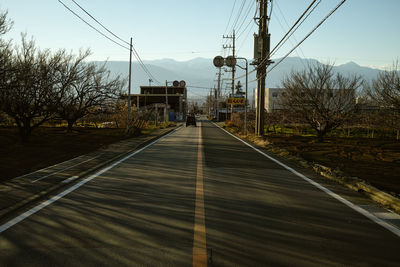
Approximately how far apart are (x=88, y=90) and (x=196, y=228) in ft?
76.4

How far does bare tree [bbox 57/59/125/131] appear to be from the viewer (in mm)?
23812

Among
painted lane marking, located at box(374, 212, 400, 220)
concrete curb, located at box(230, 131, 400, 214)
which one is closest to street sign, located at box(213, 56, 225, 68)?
concrete curb, located at box(230, 131, 400, 214)

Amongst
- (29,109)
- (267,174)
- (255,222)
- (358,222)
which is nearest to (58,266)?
(255,222)

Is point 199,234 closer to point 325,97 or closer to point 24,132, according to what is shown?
point 24,132

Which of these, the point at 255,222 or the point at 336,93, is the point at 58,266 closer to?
the point at 255,222

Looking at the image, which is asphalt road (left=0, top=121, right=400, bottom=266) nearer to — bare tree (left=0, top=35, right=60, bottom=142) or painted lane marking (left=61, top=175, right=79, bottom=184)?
painted lane marking (left=61, top=175, right=79, bottom=184)

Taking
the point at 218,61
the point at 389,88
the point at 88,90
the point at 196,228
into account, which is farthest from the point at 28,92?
the point at 218,61

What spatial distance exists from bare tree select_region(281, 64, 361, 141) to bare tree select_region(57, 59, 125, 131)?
14255 millimetres

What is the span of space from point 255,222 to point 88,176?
514 centimetres

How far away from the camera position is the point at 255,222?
4715 millimetres

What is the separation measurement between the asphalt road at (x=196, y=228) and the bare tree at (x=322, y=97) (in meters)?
16.0

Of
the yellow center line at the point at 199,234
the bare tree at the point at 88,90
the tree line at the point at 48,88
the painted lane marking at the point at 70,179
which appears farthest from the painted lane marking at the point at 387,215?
the bare tree at the point at 88,90

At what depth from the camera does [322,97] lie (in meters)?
22.0

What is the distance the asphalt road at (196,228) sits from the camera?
351 centimetres
